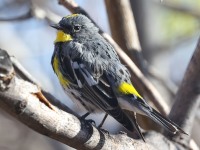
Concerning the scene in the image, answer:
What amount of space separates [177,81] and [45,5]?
2031 millimetres

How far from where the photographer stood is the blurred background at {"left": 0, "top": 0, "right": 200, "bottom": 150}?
18.9 feet

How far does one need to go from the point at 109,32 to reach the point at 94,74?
2.40 m

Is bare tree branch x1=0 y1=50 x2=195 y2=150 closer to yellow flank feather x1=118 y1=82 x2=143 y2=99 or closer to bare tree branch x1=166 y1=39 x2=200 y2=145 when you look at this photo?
yellow flank feather x1=118 y1=82 x2=143 y2=99

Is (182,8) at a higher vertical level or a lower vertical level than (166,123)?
higher

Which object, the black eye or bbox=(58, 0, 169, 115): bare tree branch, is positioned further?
the black eye

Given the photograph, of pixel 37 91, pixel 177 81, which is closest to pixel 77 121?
pixel 37 91

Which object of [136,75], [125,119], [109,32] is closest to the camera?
[125,119]

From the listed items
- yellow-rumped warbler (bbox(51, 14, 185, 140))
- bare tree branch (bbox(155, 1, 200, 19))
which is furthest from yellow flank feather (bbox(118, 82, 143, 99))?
bare tree branch (bbox(155, 1, 200, 19))

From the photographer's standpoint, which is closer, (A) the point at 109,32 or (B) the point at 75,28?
(B) the point at 75,28

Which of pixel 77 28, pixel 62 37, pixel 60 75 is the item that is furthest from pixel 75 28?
pixel 60 75

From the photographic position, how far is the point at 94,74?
3848 millimetres

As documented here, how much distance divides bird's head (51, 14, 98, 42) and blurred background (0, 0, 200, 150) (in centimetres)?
60

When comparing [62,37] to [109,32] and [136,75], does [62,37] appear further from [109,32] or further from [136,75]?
[109,32]

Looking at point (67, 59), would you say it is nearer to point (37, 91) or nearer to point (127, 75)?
point (127, 75)
